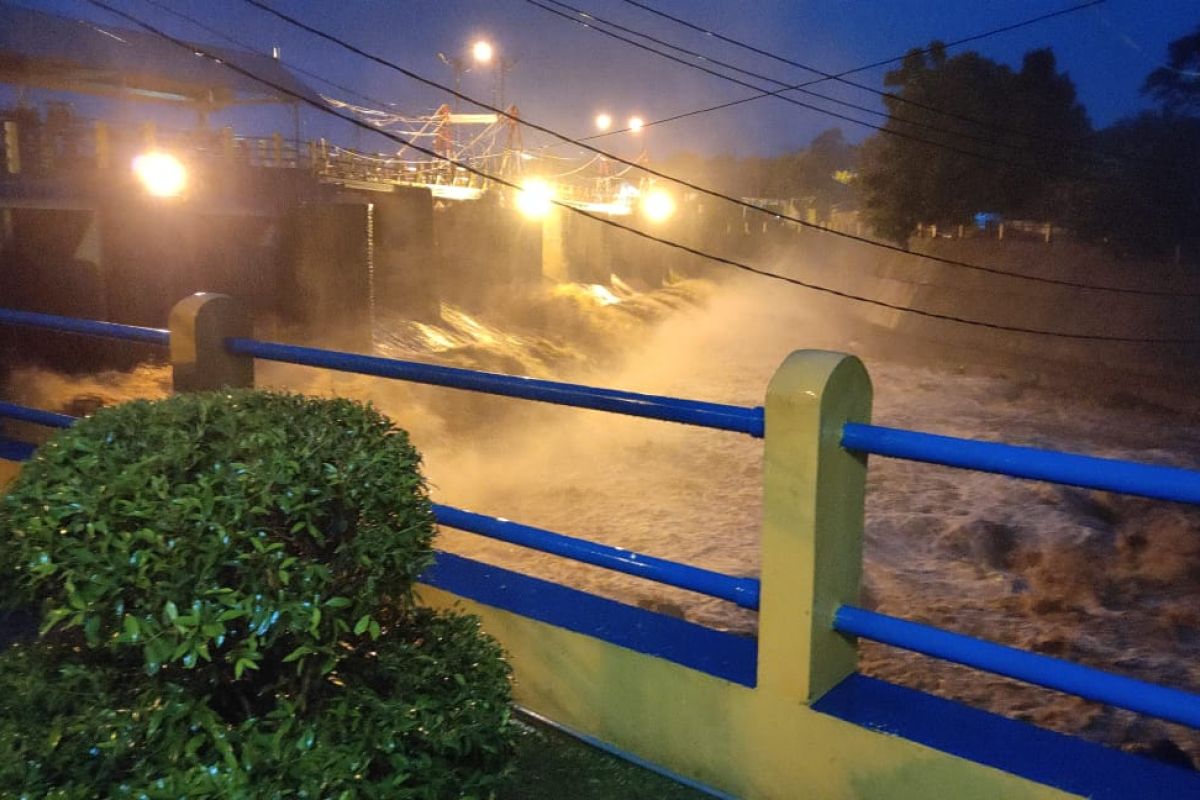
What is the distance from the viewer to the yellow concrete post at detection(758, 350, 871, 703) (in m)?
2.27

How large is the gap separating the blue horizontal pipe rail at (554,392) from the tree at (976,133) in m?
31.7

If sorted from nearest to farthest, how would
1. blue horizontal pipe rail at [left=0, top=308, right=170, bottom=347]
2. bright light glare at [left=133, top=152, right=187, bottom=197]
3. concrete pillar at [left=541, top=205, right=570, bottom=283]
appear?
blue horizontal pipe rail at [left=0, top=308, right=170, bottom=347] < bright light glare at [left=133, top=152, right=187, bottom=197] < concrete pillar at [left=541, top=205, right=570, bottom=283]

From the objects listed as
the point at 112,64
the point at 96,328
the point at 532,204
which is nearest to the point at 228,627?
the point at 96,328

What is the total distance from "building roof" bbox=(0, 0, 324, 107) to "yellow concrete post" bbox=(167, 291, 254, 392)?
2009 centimetres

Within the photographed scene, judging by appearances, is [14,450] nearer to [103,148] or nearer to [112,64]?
[103,148]

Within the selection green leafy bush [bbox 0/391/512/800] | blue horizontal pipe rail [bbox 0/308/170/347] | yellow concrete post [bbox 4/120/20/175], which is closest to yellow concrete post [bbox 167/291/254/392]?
blue horizontal pipe rail [bbox 0/308/170/347]

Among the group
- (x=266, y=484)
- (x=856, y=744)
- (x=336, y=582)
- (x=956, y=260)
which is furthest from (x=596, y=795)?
(x=956, y=260)

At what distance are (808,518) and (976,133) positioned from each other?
33238mm

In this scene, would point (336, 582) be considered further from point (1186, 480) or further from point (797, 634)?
point (1186, 480)

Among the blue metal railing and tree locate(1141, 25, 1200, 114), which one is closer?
the blue metal railing

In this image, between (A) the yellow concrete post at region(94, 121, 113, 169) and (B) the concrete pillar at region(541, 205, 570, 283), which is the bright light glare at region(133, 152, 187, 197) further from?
(B) the concrete pillar at region(541, 205, 570, 283)

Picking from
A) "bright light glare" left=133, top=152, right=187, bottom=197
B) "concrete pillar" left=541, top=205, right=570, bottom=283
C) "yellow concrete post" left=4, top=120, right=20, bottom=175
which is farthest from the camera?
"concrete pillar" left=541, top=205, right=570, bottom=283

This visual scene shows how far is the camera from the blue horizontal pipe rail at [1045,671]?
1899mm

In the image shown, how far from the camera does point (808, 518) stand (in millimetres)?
2287
